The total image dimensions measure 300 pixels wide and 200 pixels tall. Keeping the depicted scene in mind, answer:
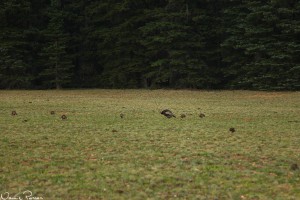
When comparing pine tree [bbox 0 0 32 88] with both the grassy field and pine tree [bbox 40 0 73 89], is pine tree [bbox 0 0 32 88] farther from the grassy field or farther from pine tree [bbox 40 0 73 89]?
the grassy field

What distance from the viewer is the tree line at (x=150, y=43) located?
37.3m

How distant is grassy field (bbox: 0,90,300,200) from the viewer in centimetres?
633

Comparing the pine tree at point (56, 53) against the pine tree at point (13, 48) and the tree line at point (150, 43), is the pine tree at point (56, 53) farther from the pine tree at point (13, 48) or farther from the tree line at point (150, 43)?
the pine tree at point (13, 48)

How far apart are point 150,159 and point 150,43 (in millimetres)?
35737

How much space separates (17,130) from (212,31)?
1341 inches

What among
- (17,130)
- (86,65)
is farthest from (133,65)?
(17,130)

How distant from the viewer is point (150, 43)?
4325 cm

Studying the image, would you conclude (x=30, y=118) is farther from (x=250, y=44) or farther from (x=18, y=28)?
(x=18, y=28)

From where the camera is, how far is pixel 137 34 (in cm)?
4616

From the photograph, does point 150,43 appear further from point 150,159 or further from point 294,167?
point 294,167

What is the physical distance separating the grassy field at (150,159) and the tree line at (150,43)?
81.0 ft
